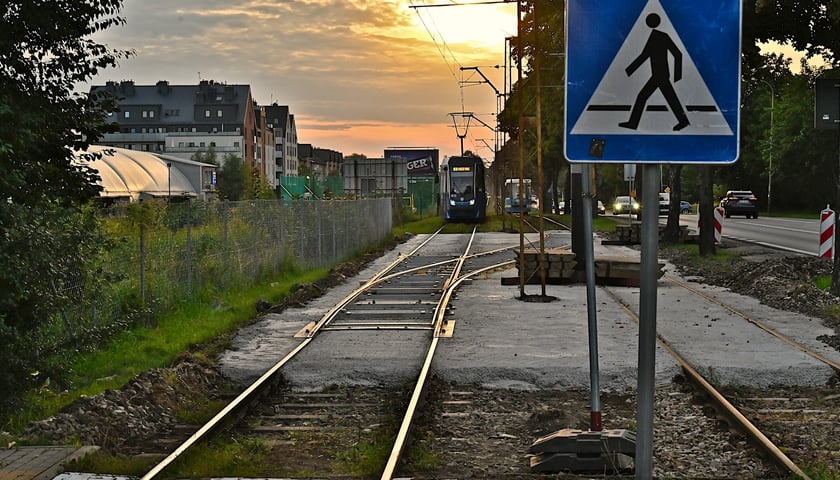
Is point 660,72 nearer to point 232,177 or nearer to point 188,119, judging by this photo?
point 232,177

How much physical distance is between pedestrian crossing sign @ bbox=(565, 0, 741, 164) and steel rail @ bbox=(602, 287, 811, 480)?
387 centimetres

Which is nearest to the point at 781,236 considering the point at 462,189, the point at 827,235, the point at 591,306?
the point at 827,235


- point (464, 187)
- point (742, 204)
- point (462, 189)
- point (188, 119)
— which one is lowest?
point (742, 204)

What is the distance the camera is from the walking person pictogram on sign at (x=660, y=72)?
380cm

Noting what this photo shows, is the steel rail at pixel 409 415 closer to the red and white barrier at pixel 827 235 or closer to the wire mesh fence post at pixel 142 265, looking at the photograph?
the wire mesh fence post at pixel 142 265

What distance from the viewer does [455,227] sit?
182 feet

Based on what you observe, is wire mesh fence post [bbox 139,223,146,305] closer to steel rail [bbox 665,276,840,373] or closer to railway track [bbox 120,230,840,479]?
railway track [bbox 120,230,840,479]

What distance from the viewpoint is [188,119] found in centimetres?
14262

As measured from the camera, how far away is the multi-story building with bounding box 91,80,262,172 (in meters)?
136

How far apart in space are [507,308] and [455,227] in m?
37.5

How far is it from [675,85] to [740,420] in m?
5.43

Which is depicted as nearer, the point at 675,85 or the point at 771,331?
the point at 675,85

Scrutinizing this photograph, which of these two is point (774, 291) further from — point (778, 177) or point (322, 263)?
point (778, 177)

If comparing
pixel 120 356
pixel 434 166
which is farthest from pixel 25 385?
pixel 434 166
